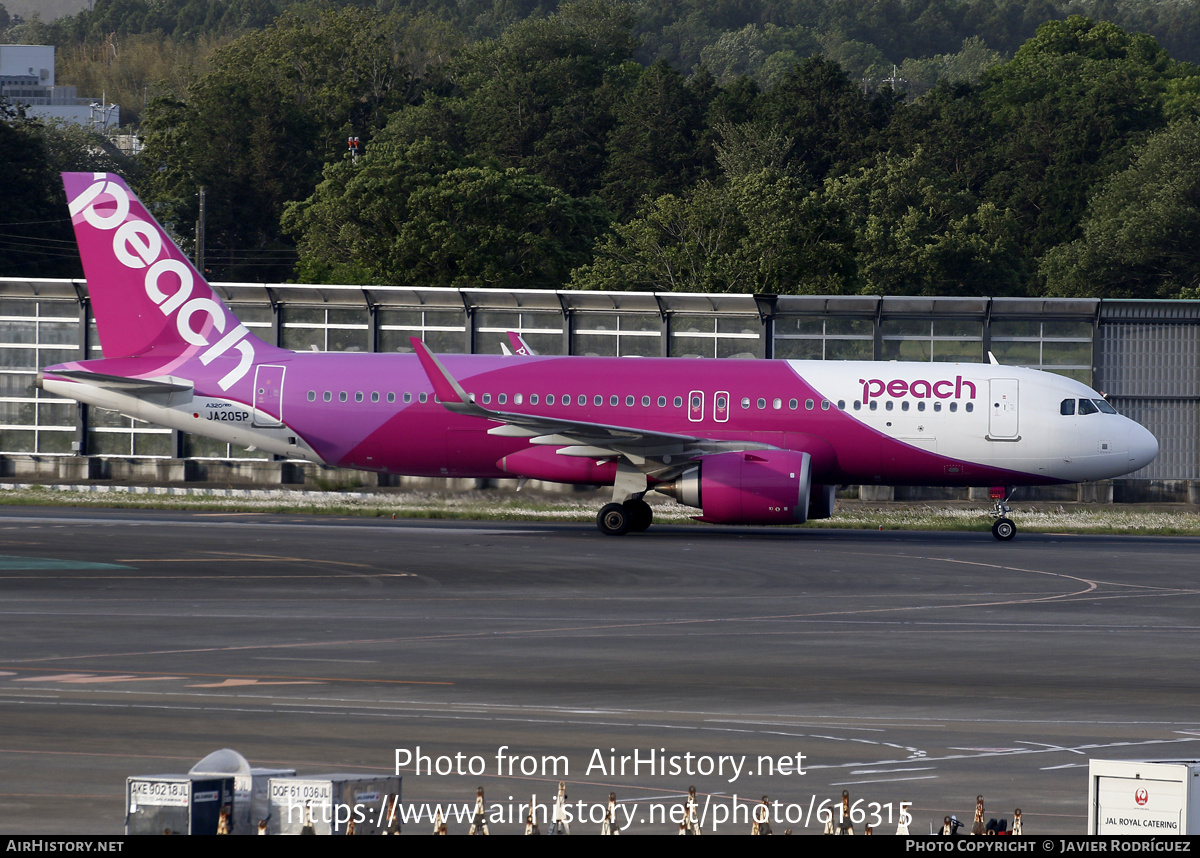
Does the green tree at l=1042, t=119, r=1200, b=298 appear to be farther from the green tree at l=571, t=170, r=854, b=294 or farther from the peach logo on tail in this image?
the peach logo on tail

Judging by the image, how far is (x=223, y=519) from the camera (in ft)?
137

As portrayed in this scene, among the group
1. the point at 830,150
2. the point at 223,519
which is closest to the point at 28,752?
the point at 223,519

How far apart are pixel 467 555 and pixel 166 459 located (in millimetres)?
24664

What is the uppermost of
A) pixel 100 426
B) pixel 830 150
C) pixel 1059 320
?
pixel 830 150

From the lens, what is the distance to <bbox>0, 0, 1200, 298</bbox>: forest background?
81625mm

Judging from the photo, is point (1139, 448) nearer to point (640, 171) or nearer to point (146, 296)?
point (146, 296)

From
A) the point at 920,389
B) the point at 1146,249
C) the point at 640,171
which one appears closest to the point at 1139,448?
the point at 920,389

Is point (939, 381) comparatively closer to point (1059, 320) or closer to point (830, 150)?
point (1059, 320)

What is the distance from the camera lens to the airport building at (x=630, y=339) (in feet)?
169

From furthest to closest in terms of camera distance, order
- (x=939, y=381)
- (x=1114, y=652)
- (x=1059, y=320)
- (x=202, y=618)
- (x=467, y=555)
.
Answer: (x=1059, y=320) → (x=939, y=381) → (x=467, y=555) → (x=202, y=618) → (x=1114, y=652)

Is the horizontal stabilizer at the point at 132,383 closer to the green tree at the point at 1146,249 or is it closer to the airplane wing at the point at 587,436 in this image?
the airplane wing at the point at 587,436

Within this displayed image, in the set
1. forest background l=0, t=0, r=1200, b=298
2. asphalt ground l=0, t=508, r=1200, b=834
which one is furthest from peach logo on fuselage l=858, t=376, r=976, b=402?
forest background l=0, t=0, r=1200, b=298

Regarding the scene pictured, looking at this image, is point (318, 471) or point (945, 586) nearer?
point (945, 586)

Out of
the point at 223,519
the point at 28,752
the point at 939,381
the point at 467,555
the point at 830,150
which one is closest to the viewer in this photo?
the point at 28,752
